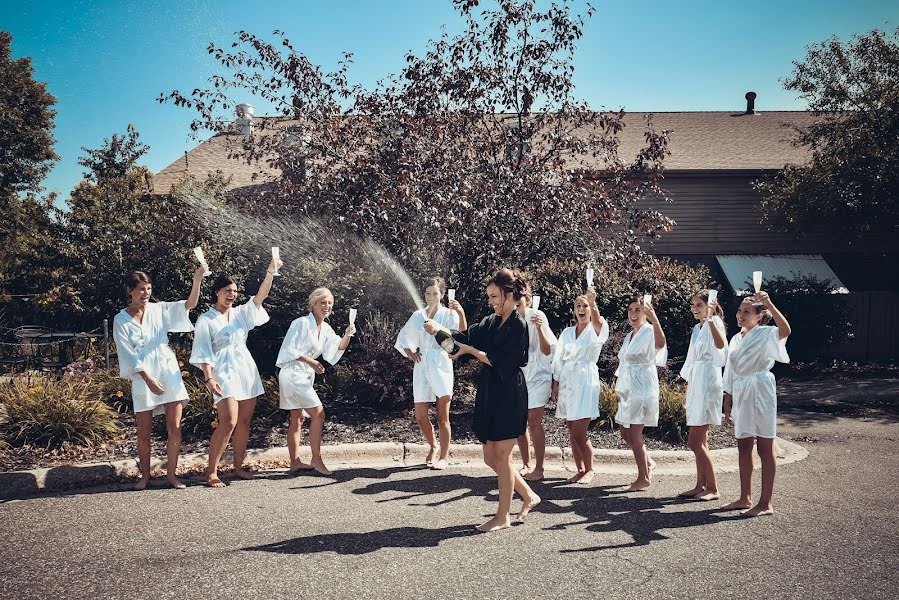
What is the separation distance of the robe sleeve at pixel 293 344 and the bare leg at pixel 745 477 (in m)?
4.19

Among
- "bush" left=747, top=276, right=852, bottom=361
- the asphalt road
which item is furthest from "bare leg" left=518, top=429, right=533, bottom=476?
"bush" left=747, top=276, right=852, bottom=361

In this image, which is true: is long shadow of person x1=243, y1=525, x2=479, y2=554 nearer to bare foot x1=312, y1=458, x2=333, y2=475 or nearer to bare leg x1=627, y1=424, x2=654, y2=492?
bare foot x1=312, y1=458, x2=333, y2=475

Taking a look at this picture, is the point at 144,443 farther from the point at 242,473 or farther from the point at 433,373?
the point at 433,373

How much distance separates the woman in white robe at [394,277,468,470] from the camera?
276 inches

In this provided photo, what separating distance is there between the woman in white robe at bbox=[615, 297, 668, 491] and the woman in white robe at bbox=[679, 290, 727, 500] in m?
0.32

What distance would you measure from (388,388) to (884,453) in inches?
243

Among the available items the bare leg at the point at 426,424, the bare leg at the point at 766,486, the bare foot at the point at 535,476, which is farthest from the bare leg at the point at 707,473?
the bare leg at the point at 426,424

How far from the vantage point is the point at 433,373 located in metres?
7.03

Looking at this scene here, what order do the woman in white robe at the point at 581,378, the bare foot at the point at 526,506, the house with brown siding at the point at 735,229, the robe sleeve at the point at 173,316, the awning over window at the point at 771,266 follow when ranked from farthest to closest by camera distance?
the house with brown siding at the point at 735,229 → the awning over window at the point at 771,266 → the woman in white robe at the point at 581,378 → the robe sleeve at the point at 173,316 → the bare foot at the point at 526,506

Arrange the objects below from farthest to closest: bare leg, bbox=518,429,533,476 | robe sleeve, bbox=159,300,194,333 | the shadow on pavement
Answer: the shadow on pavement → bare leg, bbox=518,429,533,476 → robe sleeve, bbox=159,300,194,333

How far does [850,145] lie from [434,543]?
55.0ft

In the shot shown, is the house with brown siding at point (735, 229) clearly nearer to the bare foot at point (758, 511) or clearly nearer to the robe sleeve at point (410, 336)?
the robe sleeve at point (410, 336)

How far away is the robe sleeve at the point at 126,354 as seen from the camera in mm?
6051

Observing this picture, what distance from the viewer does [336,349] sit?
7070mm
